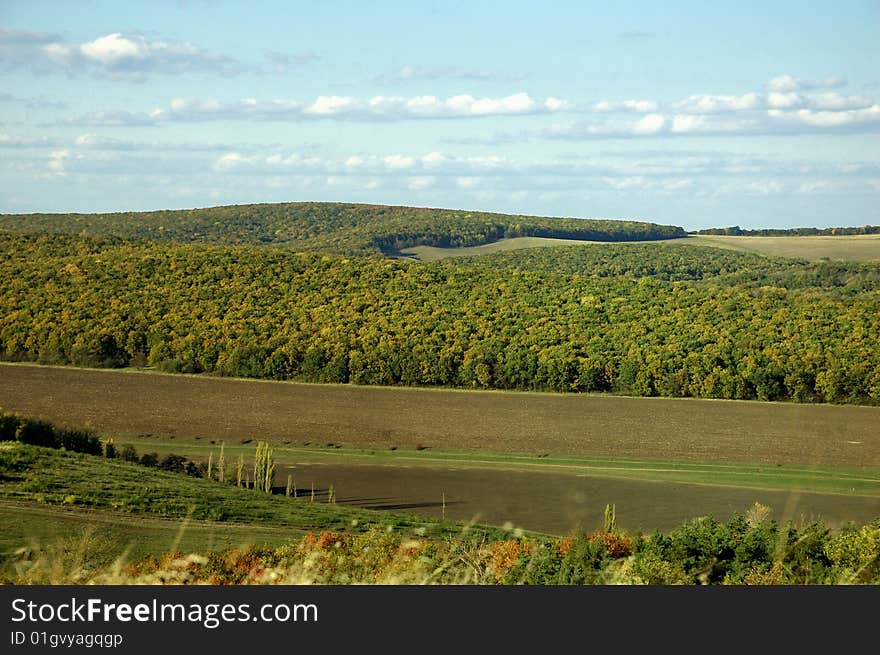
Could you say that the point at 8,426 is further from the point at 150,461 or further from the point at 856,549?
the point at 856,549

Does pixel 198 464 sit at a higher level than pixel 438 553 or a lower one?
lower

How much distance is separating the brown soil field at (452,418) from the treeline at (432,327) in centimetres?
148

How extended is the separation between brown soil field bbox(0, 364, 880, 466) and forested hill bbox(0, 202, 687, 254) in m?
76.8

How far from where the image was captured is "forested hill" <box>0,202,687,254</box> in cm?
13212

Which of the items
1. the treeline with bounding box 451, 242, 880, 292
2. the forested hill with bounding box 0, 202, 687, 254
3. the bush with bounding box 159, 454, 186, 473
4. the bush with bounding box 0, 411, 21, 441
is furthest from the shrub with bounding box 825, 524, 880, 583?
the forested hill with bounding box 0, 202, 687, 254

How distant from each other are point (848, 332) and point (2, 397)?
3714 centimetres

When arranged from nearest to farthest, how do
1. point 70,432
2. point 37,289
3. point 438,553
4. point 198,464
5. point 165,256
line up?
point 438,553 → point 70,432 → point 198,464 → point 37,289 → point 165,256

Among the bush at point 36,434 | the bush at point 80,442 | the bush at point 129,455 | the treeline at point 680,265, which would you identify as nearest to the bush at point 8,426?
the bush at point 36,434

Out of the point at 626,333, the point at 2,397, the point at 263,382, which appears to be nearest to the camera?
the point at 2,397

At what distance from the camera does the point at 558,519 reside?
87.6ft

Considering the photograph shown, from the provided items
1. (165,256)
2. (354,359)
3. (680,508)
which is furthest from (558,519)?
(165,256)

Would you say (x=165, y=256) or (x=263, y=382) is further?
(x=165, y=256)

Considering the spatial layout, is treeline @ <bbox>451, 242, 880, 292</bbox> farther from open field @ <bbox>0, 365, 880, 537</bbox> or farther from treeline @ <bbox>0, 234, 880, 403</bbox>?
open field @ <bbox>0, 365, 880, 537</bbox>

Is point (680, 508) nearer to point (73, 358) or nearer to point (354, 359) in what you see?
point (354, 359)
